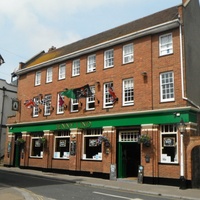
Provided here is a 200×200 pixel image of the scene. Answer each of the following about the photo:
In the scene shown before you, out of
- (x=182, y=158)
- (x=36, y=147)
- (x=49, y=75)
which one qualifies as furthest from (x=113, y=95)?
(x=36, y=147)

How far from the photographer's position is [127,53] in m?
21.5

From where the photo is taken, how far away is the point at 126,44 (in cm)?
2161

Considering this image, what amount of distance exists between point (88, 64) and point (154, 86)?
6.86 m

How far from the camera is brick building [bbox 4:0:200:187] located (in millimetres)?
→ 17891

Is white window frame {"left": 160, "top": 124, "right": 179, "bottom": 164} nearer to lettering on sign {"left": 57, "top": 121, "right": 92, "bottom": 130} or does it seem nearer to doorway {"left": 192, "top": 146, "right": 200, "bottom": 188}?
doorway {"left": 192, "top": 146, "right": 200, "bottom": 188}

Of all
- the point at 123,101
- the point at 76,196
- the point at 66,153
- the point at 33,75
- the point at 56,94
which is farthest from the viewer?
the point at 33,75

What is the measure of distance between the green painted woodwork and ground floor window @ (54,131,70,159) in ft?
2.08

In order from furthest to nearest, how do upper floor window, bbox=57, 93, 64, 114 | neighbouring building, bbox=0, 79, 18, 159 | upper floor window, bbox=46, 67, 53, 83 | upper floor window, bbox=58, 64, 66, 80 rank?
neighbouring building, bbox=0, 79, 18, 159, upper floor window, bbox=46, 67, 53, 83, upper floor window, bbox=58, 64, 66, 80, upper floor window, bbox=57, 93, 64, 114

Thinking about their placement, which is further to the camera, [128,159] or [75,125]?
[75,125]

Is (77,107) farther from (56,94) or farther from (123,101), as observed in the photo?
A: (123,101)

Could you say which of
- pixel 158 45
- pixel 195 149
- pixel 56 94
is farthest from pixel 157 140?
pixel 56 94

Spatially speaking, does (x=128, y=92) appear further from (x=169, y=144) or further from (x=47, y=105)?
(x=47, y=105)

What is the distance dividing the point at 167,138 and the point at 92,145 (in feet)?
20.8

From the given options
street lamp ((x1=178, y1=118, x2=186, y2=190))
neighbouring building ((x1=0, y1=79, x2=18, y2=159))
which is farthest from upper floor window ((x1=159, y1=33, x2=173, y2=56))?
neighbouring building ((x1=0, y1=79, x2=18, y2=159))
